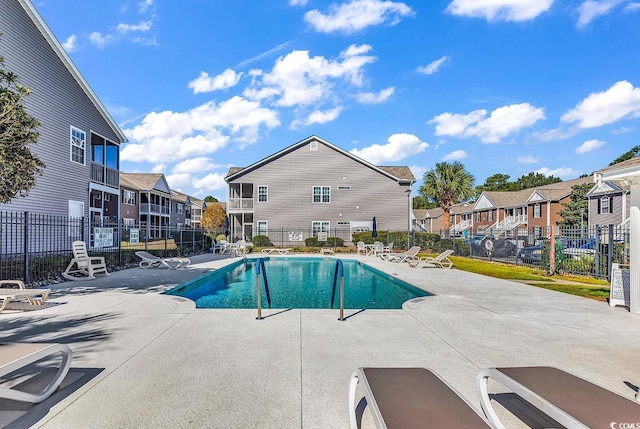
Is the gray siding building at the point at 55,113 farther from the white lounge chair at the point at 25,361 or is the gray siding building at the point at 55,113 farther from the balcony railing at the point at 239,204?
the white lounge chair at the point at 25,361

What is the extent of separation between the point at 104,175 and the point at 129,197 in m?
16.0

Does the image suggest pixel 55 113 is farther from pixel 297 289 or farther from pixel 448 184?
pixel 448 184

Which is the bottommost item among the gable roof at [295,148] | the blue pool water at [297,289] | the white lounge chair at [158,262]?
the blue pool water at [297,289]

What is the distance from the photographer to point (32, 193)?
1392cm

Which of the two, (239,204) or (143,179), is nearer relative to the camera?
(239,204)

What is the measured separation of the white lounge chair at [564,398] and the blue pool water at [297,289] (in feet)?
17.9

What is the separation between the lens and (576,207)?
3250 cm

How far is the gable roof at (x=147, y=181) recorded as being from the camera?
36.2m

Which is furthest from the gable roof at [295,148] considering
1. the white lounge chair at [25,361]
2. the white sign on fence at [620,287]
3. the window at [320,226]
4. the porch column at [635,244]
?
the white lounge chair at [25,361]

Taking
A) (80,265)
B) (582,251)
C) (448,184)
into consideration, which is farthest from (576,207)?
(80,265)

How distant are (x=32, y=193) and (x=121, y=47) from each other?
7373mm

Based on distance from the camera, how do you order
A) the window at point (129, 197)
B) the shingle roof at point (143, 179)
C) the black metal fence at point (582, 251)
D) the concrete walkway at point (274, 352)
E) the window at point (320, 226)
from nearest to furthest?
1. the concrete walkway at point (274, 352)
2. the black metal fence at point (582, 251)
3. the window at point (320, 226)
4. the window at point (129, 197)
5. the shingle roof at point (143, 179)

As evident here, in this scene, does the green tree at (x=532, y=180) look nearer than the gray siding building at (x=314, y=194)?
No

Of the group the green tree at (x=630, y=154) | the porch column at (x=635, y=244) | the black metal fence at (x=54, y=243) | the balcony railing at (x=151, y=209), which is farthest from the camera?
the green tree at (x=630, y=154)
